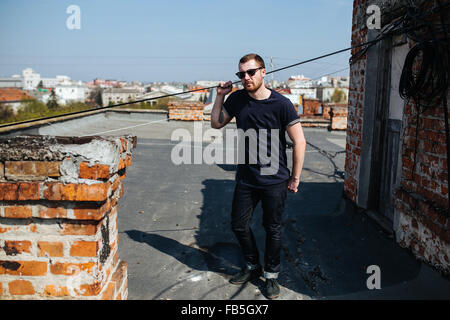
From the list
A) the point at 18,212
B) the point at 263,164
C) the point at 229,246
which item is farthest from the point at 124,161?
the point at 229,246

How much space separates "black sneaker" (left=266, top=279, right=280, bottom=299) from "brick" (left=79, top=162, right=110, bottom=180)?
172cm

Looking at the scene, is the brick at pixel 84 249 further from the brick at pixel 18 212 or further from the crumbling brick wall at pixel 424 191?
the crumbling brick wall at pixel 424 191

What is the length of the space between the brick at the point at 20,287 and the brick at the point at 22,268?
0.16 feet

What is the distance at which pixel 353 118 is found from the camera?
452cm

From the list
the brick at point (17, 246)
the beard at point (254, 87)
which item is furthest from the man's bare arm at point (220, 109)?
the brick at point (17, 246)

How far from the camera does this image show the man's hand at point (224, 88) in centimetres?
321

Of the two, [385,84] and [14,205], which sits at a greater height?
[385,84]

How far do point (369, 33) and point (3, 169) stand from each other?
3792 mm

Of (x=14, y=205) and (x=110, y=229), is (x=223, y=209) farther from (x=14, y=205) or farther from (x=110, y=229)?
(x=14, y=205)

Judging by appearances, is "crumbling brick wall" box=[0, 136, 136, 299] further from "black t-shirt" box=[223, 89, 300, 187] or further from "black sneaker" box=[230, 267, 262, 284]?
"black sneaker" box=[230, 267, 262, 284]

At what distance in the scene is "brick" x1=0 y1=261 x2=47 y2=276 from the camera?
209 cm

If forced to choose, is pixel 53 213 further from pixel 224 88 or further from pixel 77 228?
pixel 224 88
